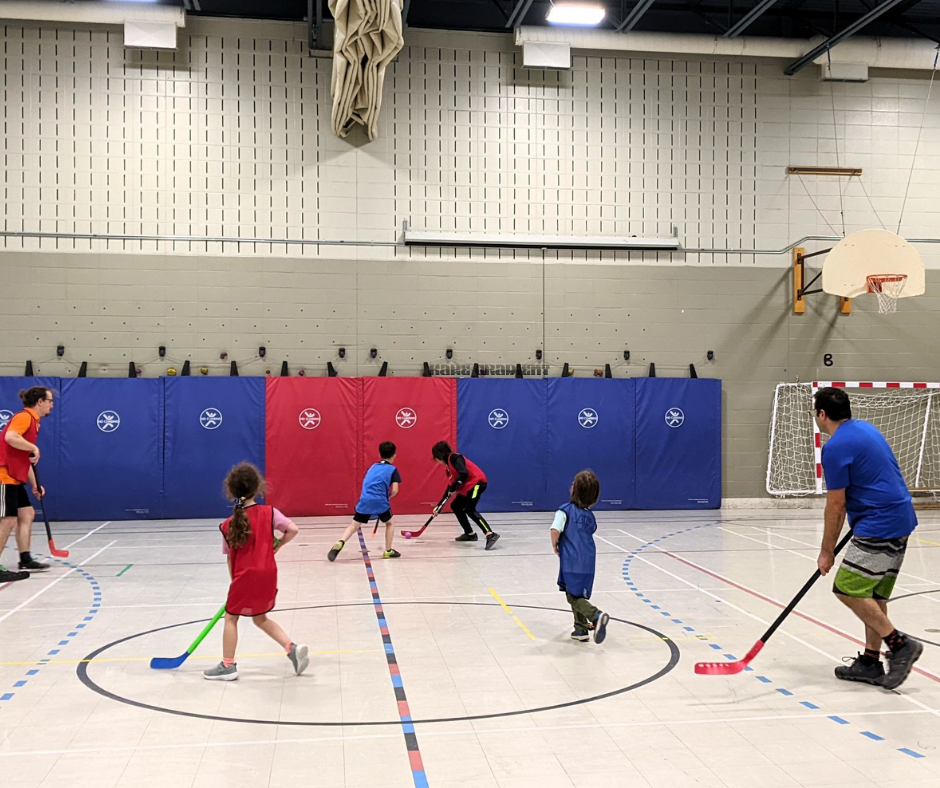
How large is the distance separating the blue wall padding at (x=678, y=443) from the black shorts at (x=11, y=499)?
9.73 m

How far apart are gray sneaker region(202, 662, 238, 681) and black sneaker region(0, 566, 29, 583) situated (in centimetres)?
437

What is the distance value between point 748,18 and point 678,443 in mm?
7222

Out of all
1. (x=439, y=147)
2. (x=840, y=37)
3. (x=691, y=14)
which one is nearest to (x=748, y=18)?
(x=840, y=37)

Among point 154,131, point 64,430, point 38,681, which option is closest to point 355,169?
point 154,131

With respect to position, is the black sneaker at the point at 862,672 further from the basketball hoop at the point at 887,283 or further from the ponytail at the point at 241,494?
the basketball hoop at the point at 887,283

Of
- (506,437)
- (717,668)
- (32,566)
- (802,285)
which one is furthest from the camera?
(802,285)

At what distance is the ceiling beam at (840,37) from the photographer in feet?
44.6

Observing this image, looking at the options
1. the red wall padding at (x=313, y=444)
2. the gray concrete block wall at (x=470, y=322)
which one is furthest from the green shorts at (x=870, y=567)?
the gray concrete block wall at (x=470, y=322)

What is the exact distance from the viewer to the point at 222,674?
555 cm

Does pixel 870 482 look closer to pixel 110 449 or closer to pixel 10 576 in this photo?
pixel 10 576

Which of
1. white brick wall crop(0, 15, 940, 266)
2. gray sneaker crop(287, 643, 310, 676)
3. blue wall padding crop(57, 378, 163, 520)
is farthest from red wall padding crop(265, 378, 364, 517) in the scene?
gray sneaker crop(287, 643, 310, 676)

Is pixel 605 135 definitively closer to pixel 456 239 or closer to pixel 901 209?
pixel 456 239

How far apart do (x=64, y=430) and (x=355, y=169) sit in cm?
639

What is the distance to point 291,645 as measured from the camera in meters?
5.61
